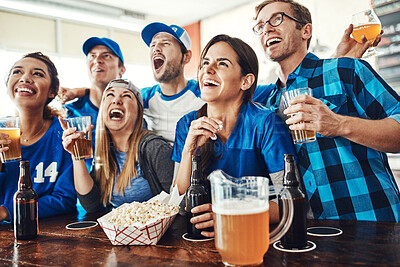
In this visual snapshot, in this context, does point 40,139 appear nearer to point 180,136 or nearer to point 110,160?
point 110,160

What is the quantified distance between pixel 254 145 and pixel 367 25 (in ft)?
2.40

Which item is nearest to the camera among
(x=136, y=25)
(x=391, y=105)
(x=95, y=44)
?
(x=391, y=105)

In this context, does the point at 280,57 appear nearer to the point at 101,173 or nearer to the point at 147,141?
the point at 147,141

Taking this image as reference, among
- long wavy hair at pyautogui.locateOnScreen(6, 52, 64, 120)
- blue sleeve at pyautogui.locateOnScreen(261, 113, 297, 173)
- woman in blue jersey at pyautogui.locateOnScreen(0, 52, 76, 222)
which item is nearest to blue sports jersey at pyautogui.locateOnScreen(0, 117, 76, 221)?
woman in blue jersey at pyautogui.locateOnScreen(0, 52, 76, 222)

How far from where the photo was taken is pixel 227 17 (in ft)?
10.9

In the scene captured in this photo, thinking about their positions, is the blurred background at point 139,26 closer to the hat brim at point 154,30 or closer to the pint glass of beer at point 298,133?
the hat brim at point 154,30

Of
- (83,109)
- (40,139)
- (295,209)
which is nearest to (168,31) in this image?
(83,109)

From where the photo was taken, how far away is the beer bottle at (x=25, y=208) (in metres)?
1.30

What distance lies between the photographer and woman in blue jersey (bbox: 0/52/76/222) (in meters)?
1.94

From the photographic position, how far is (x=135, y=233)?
113 cm

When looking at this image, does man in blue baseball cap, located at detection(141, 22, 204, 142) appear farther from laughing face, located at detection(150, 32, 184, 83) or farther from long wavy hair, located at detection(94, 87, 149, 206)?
long wavy hair, located at detection(94, 87, 149, 206)

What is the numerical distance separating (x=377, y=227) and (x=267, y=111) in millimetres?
683

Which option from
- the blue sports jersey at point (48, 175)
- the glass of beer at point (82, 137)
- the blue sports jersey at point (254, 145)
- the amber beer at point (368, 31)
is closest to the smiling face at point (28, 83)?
the blue sports jersey at point (48, 175)

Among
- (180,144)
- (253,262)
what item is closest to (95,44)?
(180,144)
